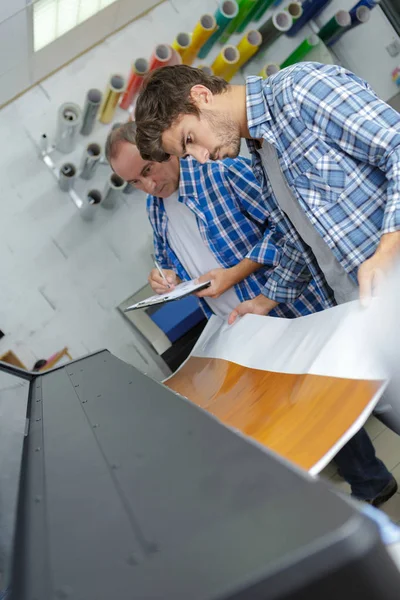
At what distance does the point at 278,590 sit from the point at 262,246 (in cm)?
153

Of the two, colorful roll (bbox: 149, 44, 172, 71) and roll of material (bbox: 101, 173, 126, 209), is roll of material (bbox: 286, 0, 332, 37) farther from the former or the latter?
roll of material (bbox: 101, 173, 126, 209)

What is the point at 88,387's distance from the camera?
1312mm

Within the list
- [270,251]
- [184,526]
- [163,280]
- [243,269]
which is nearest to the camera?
[184,526]

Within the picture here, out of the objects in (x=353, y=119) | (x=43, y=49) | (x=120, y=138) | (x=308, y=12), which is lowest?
(x=353, y=119)

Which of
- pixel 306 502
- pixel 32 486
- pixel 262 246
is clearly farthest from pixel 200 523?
pixel 262 246

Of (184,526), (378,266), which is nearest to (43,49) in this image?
(378,266)

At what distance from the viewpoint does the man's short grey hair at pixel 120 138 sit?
1.93 m

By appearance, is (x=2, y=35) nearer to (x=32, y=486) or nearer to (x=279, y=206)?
(x=279, y=206)

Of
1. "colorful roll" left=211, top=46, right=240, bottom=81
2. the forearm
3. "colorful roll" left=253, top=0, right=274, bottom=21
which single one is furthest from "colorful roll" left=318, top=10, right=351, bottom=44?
the forearm

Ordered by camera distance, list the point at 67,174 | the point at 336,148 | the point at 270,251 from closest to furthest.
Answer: the point at 336,148 → the point at 270,251 → the point at 67,174

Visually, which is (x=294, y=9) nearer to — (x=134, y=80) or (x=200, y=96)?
(x=134, y=80)

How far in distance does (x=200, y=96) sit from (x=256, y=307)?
2.46ft

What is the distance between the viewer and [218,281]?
194 centimetres

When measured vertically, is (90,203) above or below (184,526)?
above
